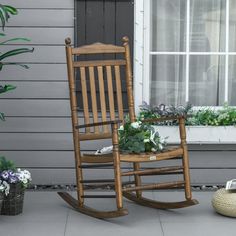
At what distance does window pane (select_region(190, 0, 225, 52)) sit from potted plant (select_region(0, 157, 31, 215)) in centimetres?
177

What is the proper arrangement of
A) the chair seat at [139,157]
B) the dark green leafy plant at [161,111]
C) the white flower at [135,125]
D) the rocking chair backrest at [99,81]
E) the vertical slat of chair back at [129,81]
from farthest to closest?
the dark green leafy plant at [161,111], the vertical slat of chair back at [129,81], the rocking chair backrest at [99,81], the white flower at [135,125], the chair seat at [139,157]

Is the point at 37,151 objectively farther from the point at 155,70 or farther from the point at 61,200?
the point at 155,70

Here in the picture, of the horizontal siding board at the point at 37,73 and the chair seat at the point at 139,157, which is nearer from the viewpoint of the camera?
the chair seat at the point at 139,157

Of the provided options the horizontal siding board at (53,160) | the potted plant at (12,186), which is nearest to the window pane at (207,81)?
the horizontal siding board at (53,160)

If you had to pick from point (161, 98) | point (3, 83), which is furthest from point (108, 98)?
point (3, 83)

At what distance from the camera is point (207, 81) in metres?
5.45

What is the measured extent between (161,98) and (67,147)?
2.72 ft

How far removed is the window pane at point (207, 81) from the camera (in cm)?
544

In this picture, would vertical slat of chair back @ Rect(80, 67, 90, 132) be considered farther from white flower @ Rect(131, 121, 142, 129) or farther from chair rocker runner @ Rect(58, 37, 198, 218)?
white flower @ Rect(131, 121, 142, 129)

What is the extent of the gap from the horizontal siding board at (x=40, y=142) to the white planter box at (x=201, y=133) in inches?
19.6

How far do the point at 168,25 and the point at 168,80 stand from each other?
429 millimetres

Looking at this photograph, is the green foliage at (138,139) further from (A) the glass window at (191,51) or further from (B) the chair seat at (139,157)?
(A) the glass window at (191,51)

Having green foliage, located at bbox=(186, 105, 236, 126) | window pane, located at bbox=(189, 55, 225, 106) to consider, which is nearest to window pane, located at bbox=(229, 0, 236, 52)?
window pane, located at bbox=(189, 55, 225, 106)

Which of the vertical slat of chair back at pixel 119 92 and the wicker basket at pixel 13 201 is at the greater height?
the vertical slat of chair back at pixel 119 92
